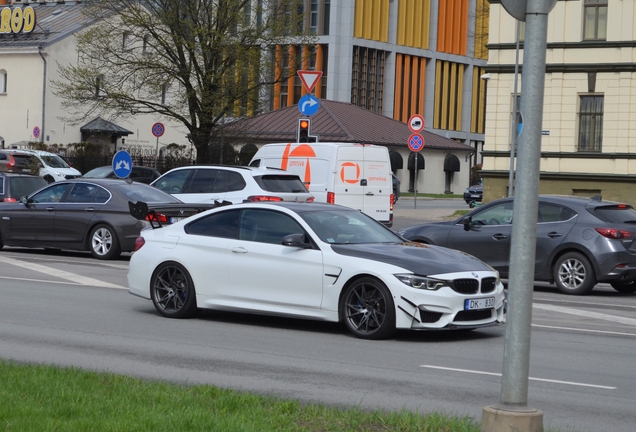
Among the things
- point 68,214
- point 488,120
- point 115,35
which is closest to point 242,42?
point 115,35

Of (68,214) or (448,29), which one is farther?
(448,29)

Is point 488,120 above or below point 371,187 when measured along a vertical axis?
above

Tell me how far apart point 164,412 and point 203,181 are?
17.1 meters

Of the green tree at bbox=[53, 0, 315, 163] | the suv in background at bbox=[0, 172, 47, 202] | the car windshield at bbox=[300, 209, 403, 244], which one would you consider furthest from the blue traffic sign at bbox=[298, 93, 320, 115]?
the green tree at bbox=[53, 0, 315, 163]

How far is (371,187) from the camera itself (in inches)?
1043

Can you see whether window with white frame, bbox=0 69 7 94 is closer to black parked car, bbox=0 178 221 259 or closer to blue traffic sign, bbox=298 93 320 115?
blue traffic sign, bbox=298 93 320 115

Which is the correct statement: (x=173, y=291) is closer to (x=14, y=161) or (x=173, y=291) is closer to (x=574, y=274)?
(x=574, y=274)

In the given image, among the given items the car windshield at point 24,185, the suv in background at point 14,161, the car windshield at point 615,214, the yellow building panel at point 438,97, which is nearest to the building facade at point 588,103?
the car windshield at point 24,185

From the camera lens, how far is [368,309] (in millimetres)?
11109

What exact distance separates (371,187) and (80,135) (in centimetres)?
4431

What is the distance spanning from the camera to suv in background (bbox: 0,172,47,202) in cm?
2516

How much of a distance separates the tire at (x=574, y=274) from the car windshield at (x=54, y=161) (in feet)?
111

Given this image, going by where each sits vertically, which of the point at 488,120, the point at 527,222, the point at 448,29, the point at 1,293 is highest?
the point at 448,29

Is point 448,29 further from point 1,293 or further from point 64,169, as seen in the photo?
point 1,293
